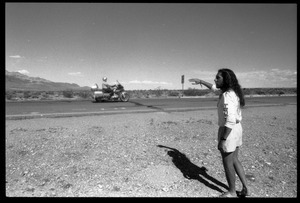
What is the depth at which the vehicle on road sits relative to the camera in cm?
1755

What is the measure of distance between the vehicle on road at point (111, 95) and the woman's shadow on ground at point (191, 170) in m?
13.4

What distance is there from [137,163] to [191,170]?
3.80 feet

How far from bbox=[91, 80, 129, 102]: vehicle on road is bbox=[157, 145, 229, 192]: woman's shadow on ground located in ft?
44.0

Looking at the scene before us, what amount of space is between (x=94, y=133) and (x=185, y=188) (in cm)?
407

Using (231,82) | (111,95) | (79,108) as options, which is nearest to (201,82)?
Answer: (231,82)

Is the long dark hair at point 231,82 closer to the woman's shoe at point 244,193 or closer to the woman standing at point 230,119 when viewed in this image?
the woman standing at point 230,119

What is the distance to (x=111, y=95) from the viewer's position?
18.0 meters

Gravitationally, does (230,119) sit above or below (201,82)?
below

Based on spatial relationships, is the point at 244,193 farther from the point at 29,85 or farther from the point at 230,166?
the point at 29,85

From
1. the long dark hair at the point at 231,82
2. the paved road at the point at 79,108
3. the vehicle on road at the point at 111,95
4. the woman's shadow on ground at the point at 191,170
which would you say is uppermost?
the long dark hair at the point at 231,82

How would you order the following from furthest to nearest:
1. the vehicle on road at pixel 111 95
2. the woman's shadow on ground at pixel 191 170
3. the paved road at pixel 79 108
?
1. the vehicle on road at pixel 111 95
2. the paved road at pixel 79 108
3. the woman's shadow on ground at pixel 191 170

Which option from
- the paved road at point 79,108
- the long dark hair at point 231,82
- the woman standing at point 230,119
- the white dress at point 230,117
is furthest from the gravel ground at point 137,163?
the paved road at point 79,108

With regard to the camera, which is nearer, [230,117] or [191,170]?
[230,117]

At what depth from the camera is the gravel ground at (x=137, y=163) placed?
3395 mm
